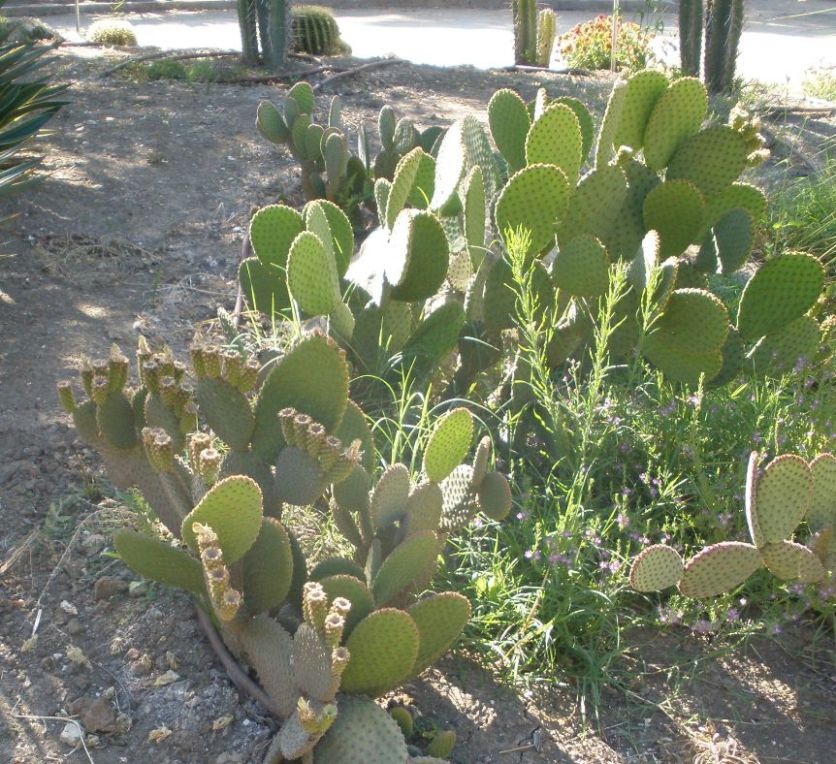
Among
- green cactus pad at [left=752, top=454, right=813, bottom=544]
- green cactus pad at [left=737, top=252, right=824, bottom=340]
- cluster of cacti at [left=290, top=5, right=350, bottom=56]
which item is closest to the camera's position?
green cactus pad at [left=752, top=454, right=813, bottom=544]

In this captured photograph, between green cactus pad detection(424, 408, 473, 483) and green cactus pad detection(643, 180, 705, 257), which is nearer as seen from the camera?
green cactus pad detection(424, 408, 473, 483)

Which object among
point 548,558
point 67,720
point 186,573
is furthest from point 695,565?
point 67,720

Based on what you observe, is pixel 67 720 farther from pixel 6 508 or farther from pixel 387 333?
pixel 387 333

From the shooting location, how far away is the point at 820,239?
14.9 ft

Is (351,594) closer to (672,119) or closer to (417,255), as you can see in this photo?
(417,255)

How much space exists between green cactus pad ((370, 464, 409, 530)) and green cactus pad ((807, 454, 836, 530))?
919 millimetres

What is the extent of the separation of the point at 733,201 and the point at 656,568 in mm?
1414

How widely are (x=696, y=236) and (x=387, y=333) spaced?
3.12 ft

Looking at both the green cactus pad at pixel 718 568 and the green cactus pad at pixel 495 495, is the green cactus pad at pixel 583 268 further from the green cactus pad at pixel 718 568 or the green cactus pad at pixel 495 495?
the green cactus pad at pixel 718 568

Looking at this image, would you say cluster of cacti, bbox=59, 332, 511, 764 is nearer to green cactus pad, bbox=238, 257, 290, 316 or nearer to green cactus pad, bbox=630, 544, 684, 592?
green cactus pad, bbox=630, 544, 684, 592

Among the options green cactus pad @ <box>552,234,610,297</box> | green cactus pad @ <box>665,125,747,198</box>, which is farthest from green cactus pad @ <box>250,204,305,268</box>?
green cactus pad @ <box>665,125,747,198</box>

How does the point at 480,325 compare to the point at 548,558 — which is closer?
the point at 548,558

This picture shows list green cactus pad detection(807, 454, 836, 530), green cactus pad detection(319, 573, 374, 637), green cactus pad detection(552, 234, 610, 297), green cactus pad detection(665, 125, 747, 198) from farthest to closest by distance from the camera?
green cactus pad detection(665, 125, 747, 198)
green cactus pad detection(552, 234, 610, 297)
green cactus pad detection(807, 454, 836, 530)
green cactus pad detection(319, 573, 374, 637)

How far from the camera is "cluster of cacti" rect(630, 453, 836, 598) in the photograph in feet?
7.30
